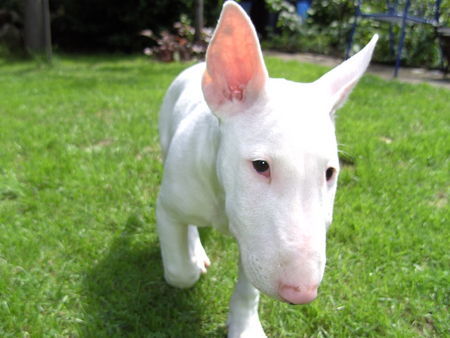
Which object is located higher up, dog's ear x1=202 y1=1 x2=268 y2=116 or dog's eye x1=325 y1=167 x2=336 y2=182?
dog's ear x1=202 y1=1 x2=268 y2=116

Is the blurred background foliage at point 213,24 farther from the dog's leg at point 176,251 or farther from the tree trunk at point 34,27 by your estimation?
the dog's leg at point 176,251

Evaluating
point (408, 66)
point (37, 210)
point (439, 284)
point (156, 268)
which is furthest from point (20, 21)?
point (439, 284)

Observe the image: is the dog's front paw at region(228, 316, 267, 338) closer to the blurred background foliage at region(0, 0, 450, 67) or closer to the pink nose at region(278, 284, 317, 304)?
the pink nose at region(278, 284, 317, 304)

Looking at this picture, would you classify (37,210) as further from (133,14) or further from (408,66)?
(133,14)

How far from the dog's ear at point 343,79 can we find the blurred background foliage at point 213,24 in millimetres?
8127

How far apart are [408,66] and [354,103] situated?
452 cm

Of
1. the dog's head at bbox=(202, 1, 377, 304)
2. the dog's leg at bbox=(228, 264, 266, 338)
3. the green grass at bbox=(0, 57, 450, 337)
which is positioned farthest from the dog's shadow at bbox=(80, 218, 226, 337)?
the dog's head at bbox=(202, 1, 377, 304)

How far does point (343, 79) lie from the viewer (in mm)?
1500

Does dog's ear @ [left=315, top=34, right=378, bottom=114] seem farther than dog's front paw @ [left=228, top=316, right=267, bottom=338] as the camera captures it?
No

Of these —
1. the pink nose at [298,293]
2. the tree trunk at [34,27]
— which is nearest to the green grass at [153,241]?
the pink nose at [298,293]

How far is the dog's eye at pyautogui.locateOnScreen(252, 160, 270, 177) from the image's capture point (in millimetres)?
1238

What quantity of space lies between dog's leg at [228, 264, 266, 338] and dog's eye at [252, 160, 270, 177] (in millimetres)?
733

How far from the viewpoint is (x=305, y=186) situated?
1.18 m

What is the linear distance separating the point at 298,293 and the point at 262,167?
1.20 feet
